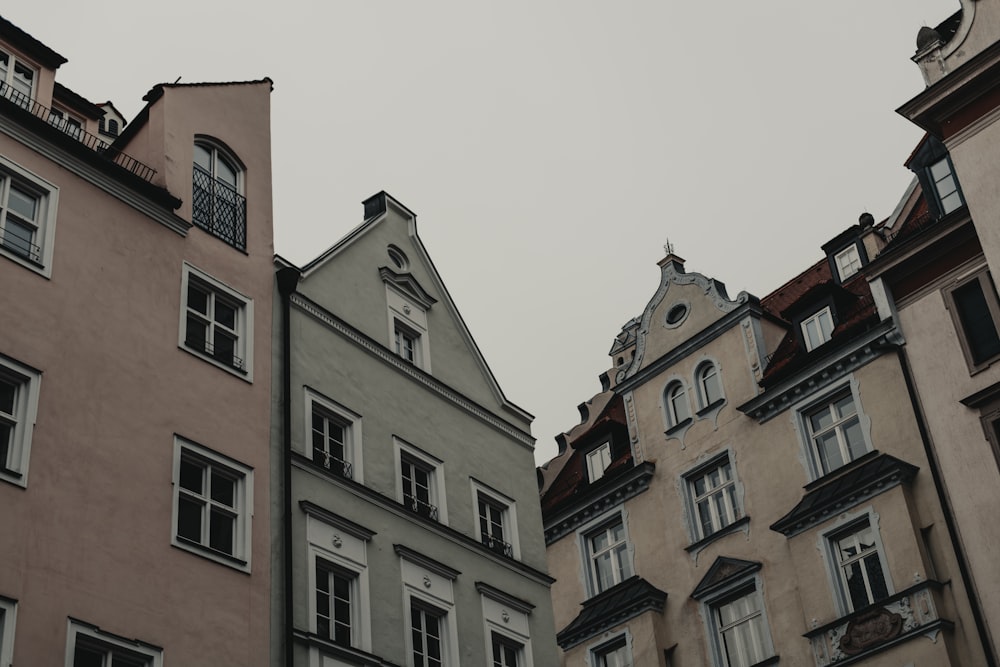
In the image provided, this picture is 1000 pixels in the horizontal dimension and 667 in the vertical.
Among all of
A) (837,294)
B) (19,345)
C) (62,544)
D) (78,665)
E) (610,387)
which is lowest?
(78,665)

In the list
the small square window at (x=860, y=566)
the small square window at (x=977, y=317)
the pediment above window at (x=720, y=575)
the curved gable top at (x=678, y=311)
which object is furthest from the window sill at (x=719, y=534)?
the small square window at (x=977, y=317)

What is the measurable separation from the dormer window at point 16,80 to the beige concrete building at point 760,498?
1988cm

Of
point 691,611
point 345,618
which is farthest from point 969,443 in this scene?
Result: point 345,618

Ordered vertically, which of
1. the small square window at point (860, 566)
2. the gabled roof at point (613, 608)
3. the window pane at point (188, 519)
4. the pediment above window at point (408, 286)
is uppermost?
the pediment above window at point (408, 286)

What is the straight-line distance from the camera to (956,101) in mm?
30750

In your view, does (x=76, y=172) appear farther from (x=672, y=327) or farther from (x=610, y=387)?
(x=610, y=387)

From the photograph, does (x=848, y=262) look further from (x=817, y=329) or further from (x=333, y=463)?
(x=333, y=463)

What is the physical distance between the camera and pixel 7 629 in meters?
18.0

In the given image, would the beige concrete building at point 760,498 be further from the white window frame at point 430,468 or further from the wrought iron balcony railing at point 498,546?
the white window frame at point 430,468

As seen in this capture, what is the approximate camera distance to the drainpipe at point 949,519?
2880 centimetres

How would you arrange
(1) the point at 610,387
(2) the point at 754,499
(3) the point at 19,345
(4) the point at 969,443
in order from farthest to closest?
1. (1) the point at 610,387
2. (2) the point at 754,499
3. (4) the point at 969,443
4. (3) the point at 19,345

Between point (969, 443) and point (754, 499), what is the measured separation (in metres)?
6.92

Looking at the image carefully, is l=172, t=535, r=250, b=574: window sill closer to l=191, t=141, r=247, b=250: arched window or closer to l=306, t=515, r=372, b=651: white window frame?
l=306, t=515, r=372, b=651: white window frame

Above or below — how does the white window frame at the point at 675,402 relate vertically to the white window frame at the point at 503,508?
above
